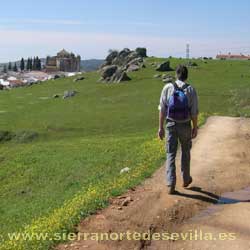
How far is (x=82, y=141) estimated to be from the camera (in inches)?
1102

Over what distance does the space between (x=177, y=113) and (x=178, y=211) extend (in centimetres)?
197

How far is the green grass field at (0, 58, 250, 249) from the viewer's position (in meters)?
12.8

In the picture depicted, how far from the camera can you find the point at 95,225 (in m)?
9.02

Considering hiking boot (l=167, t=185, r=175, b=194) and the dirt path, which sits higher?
hiking boot (l=167, t=185, r=175, b=194)

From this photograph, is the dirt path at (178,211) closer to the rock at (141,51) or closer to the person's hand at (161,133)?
the person's hand at (161,133)

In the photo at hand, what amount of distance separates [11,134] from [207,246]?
27142mm

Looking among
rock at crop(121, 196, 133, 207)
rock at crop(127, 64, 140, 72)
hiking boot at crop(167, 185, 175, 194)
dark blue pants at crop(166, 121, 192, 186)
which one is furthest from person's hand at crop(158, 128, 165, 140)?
rock at crop(127, 64, 140, 72)

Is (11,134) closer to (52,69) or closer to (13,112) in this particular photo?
(13,112)

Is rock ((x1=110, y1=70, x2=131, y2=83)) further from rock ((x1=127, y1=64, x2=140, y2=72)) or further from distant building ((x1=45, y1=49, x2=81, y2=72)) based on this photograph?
distant building ((x1=45, y1=49, x2=81, y2=72))

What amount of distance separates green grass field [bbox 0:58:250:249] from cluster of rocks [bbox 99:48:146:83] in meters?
1.49

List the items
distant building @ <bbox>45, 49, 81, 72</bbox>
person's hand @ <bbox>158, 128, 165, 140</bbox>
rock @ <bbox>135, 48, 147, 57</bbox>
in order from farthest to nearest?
distant building @ <bbox>45, 49, 81, 72</bbox> → rock @ <bbox>135, 48, 147, 57</bbox> → person's hand @ <bbox>158, 128, 165, 140</bbox>

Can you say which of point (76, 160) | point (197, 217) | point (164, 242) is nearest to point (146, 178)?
point (197, 217)

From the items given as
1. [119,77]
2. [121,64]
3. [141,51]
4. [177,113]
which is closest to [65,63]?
[141,51]

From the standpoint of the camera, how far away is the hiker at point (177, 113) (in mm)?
10500
